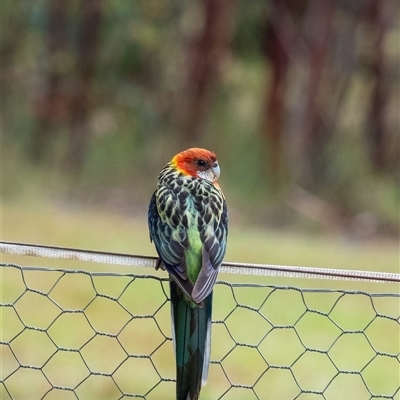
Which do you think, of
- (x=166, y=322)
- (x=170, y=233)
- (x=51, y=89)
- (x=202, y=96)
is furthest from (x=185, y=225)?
(x=51, y=89)

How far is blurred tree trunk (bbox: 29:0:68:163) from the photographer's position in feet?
34.4

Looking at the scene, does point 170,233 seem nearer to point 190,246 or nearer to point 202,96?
point 190,246

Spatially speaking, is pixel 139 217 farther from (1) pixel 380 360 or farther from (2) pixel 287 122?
(1) pixel 380 360

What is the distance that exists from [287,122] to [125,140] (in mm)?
1958

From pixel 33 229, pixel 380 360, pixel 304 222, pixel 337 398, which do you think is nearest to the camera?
pixel 337 398

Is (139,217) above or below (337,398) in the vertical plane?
below

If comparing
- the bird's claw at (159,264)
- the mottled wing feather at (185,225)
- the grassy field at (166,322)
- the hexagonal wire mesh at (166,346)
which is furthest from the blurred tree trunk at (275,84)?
the bird's claw at (159,264)

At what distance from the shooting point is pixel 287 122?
10.4 metres

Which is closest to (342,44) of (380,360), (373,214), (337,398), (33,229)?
(373,214)

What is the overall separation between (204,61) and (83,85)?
1.51 metres

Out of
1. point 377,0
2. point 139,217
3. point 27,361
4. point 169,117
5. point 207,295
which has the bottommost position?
point 139,217

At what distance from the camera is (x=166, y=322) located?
680 centimetres

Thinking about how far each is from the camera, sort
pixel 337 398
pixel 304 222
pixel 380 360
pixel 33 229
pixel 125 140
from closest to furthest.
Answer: pixel 337 398 < pixel 380 360 < pixel 33 229 < pixel 304 222 < pixel 125 140

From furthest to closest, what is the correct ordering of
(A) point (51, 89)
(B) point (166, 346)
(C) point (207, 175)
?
(A) point (51, 89) < (B) point (166, 346) < (C) point (207, 175)
